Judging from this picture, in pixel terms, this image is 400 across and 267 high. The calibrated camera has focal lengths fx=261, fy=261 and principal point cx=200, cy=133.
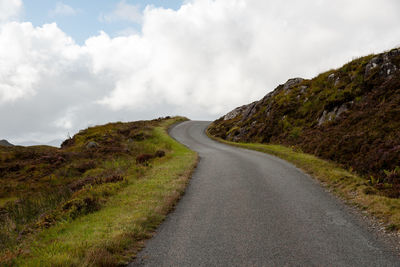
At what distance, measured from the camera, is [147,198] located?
32.9 feet

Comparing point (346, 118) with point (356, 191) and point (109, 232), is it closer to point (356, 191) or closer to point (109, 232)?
point (356, 191)

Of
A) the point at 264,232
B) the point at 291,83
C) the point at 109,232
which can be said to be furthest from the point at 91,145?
the point at 291,83

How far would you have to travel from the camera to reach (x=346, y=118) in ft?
69.0

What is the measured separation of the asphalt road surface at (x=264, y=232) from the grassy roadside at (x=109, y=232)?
1.50ft

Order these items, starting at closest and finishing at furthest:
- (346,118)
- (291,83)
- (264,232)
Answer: (264,232)
(346,118)
(291,83)

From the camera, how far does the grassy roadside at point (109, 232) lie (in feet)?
17.8

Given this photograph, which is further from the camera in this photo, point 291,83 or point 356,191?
point 291,83

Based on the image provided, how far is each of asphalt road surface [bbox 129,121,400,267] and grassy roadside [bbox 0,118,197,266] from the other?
0.46 metres

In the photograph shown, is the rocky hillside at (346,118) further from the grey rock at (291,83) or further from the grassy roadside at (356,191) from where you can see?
the grassy roadside at (356,191)

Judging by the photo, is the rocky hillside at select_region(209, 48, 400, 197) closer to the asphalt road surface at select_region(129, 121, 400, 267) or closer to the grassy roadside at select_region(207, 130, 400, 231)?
the grassy roadside at select_region(207, 130, 400, 231)

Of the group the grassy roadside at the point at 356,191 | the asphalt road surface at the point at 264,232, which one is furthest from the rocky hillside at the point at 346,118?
the asphalt road surface at the point at 264,232

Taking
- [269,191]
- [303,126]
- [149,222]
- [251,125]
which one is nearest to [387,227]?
[269,191]

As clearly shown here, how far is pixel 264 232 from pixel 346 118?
1806 centimetres

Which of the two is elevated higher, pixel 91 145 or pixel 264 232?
pixel 91 145
